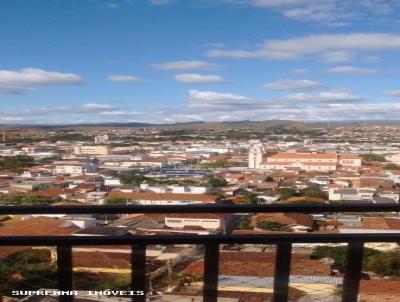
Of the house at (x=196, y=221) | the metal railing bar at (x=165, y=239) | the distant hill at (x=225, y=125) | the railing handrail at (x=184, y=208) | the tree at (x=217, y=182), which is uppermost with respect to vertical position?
the distant hill at (x=225, y=125)

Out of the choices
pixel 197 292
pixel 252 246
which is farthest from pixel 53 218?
pixel 252 246

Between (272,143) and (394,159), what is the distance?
2.61 m

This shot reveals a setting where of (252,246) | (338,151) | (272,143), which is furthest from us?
(272,143)

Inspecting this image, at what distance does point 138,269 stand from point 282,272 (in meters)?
0.46

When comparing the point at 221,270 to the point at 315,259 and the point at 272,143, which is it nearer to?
the point at 315,259

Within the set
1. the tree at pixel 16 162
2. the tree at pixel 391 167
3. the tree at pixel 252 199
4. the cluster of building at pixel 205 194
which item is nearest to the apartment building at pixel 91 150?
the cluster of building at pixel 205 194

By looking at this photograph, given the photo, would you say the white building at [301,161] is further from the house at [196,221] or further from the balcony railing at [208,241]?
the balcony railing at [208,241]

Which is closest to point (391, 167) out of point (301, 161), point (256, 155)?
point (301, 161)

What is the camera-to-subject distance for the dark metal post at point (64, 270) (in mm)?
1248

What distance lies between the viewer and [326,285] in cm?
137

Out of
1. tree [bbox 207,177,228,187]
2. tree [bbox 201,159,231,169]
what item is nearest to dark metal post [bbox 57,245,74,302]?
tree [bbox 207,177,228,187]

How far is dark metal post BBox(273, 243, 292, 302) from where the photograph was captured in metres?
1.28

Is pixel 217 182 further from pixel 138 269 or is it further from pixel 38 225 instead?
pixel 138 269

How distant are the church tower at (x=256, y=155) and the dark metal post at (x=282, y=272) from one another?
6467mm
